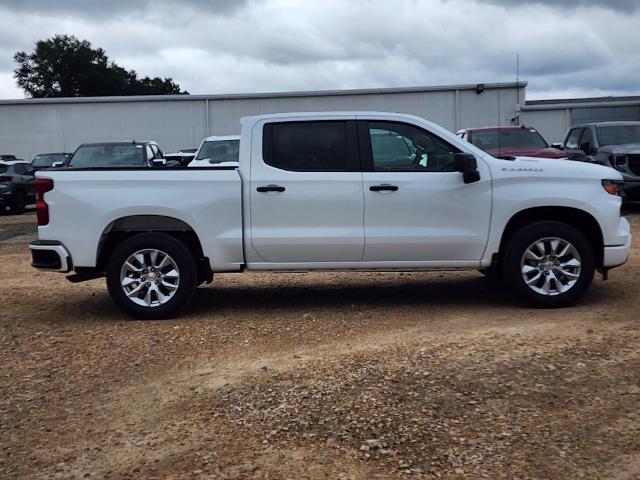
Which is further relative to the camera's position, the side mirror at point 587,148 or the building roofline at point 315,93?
the building roofline at point 315,93

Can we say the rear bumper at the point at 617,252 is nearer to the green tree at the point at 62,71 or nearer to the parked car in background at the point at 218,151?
the parked car in background at the point at 218,151

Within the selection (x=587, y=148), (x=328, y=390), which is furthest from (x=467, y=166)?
(x=587, y=148)

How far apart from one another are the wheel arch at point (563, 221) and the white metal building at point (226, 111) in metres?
25.2

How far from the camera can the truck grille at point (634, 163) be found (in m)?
14.2

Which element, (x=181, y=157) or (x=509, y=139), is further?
(x=181, y=157)

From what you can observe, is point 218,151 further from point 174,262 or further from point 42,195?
Answer: point 174,262

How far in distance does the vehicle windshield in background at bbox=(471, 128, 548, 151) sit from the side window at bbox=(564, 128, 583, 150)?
2.16 metres

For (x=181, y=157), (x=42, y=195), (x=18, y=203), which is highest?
(x=181, y=157)

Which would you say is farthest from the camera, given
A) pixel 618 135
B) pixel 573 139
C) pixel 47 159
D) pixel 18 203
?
pixel 47 159

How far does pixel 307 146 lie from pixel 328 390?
9.47 ft

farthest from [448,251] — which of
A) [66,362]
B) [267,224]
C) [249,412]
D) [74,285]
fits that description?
[74,285]

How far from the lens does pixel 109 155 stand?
1593cm

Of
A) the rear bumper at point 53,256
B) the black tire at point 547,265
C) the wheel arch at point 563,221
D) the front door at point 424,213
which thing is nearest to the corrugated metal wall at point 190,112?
the wheel arch at point 563,221

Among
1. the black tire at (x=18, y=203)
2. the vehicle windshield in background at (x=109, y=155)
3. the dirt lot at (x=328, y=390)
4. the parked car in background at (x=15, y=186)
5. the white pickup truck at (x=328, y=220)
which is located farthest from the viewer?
the black tire at (x=18, y=203)
